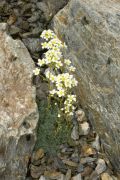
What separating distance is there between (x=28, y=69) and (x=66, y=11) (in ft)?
5.29

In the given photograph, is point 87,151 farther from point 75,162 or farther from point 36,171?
point 36,171

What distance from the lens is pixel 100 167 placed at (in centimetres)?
741

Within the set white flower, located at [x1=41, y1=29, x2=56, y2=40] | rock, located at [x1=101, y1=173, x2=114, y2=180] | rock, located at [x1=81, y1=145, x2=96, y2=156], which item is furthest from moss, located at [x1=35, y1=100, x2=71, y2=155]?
white flower, located at [x1=41, y1=29, x2=56, y2=40]

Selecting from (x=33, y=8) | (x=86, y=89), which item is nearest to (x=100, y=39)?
(x=86, y=89)

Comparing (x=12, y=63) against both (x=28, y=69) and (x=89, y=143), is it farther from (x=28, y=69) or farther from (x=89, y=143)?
Result: (x=89, y=143)

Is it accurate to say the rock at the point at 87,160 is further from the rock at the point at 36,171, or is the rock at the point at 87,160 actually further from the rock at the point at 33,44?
the rock at the point at 33,44

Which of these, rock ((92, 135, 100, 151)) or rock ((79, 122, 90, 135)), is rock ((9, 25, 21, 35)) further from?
rock ((92, 135, 100, 151))

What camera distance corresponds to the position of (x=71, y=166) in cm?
741

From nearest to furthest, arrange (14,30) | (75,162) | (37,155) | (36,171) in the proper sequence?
(36,171) < (37,155) < (75,162) < (14,30)

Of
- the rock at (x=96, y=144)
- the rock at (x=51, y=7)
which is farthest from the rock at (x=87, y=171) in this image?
the rock at (x=51, y=7)

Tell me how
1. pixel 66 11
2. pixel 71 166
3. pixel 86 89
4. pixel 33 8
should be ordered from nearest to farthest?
1. pixel 71 166
2. pixel 86 89
3. pixel 66 11
4. pixel 33 8

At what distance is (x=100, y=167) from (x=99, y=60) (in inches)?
78.3

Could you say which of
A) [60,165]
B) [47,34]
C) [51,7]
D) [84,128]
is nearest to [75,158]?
[60,165]

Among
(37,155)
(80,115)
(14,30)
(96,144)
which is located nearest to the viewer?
(37,155)
